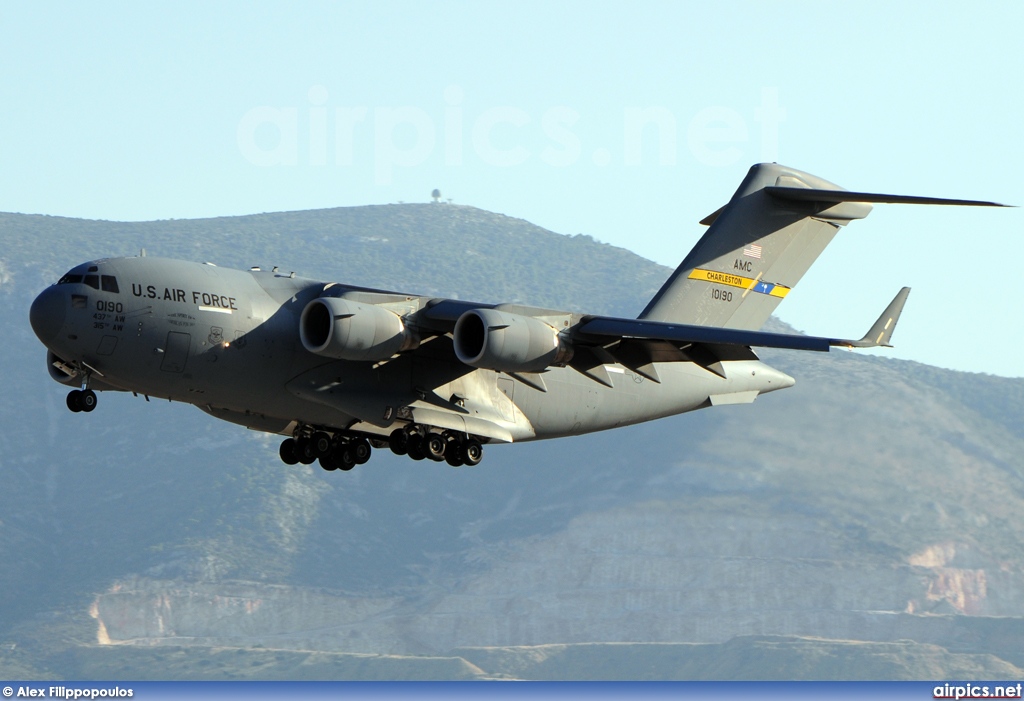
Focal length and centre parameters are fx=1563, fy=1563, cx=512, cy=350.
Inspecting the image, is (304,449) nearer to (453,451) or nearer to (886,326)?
(453,451)

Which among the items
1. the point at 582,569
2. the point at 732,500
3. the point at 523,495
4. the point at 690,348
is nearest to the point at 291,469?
the point at 523,495

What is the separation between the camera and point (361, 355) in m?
16.9

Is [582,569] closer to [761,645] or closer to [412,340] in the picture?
[761,645]

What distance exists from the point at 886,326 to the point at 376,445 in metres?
6.16

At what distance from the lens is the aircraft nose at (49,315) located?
53.0 ft

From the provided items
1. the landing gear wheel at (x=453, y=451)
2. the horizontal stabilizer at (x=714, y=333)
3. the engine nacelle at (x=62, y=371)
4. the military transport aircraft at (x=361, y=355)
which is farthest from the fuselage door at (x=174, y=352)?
the horizontal stabilizer at (x=714, y=333)

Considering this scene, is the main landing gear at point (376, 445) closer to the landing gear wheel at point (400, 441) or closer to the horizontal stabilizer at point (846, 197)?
the landing gear wheel at point (400, 441)

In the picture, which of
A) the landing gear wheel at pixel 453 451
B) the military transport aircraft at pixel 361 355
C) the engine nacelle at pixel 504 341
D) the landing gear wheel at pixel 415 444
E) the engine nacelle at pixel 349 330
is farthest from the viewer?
the landing gear wheel at pixel 453 451

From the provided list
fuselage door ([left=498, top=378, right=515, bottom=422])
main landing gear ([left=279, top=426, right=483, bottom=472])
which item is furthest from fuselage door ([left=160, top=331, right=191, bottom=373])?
fuselage door ([left=498, top=378, right=515, bottom=422])

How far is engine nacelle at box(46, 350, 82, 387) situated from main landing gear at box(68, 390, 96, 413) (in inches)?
10.5

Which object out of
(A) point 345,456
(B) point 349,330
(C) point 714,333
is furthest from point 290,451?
(C) point 714,333

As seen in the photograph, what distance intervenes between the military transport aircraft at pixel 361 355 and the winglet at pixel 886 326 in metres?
0.02

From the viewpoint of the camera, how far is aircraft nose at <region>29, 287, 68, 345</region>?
16141mm

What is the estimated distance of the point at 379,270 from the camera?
643ft
